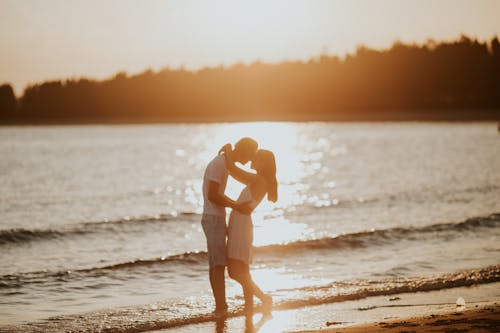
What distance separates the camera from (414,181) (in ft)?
128

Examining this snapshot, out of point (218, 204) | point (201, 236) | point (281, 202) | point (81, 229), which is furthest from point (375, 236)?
point (281, 202)

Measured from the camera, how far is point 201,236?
2131cm

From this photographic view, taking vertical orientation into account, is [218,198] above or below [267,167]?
below

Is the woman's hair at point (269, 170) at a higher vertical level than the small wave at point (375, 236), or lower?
higher

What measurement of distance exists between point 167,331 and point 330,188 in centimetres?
2819

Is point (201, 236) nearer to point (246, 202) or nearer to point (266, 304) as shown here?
point (266, 304)

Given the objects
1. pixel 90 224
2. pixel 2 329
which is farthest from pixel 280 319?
pixel 90 224

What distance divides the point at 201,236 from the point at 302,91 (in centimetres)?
12038

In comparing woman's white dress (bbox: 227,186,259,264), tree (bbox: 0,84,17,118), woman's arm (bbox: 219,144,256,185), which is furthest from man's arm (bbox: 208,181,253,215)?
tree (bbox: 0,84,17,118)

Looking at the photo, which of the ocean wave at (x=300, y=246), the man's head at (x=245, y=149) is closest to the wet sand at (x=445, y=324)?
the man's head at (x=245, y=149)

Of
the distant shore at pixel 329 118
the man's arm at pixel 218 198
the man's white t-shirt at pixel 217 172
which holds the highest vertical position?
the distant shore at pixel 329 118

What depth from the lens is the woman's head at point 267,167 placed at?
34.1ft

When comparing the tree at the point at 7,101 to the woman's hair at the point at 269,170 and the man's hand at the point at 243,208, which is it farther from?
the woman's hair at the point at 269,170

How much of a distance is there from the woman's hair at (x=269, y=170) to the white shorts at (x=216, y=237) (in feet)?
2.51
